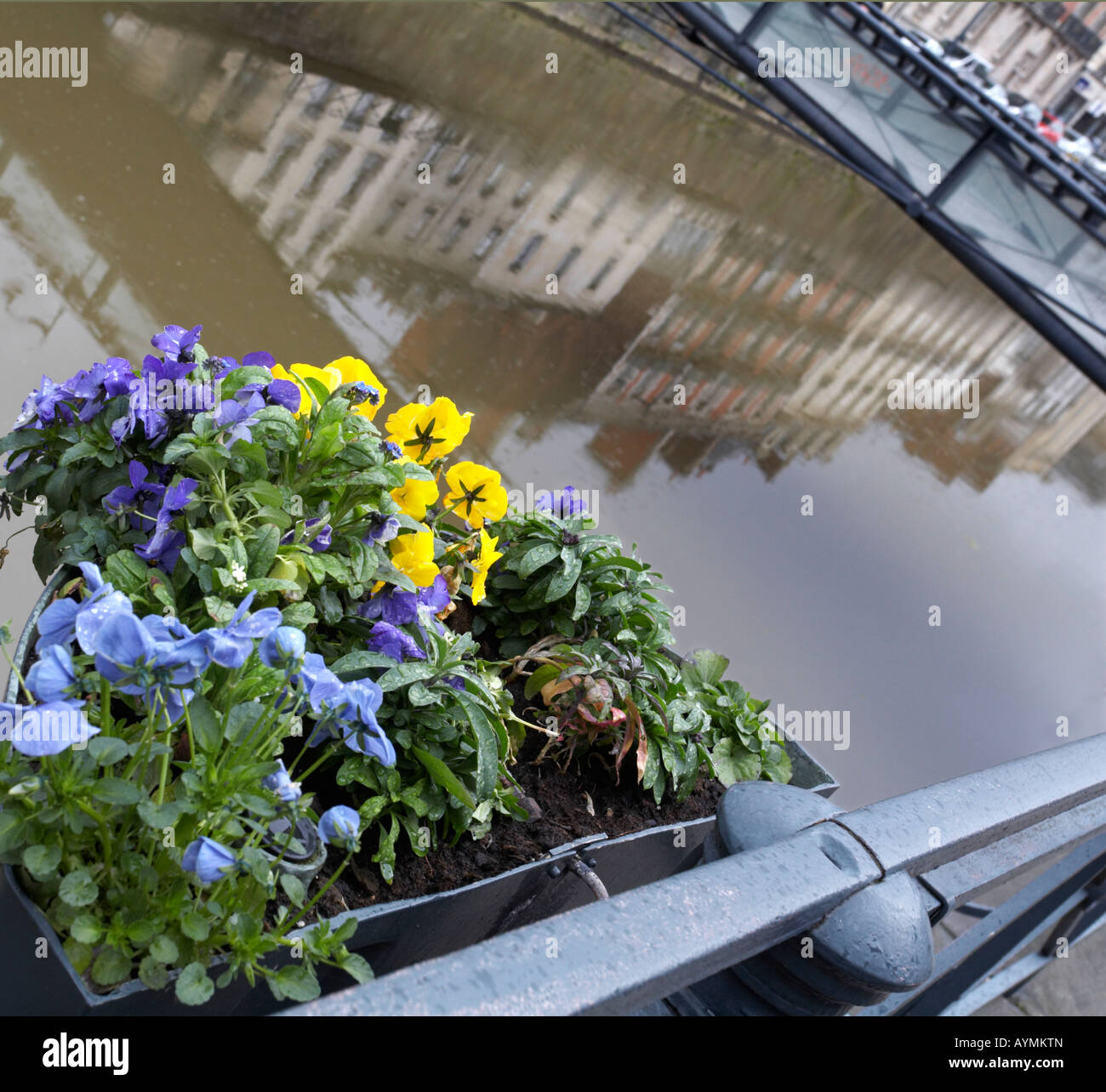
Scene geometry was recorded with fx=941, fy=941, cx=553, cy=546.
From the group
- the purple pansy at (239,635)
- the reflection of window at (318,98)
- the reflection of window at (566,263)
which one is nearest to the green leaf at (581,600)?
the purple pansy at (239,635)

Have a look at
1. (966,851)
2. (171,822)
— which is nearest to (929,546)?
(966,851)

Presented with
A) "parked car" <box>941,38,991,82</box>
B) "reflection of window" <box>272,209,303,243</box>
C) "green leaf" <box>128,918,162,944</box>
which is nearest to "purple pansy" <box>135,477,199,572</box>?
"green leaf" <box>128,918,162,944</box>

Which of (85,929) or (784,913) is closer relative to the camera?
(784,913)

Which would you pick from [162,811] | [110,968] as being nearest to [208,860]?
[162,811]

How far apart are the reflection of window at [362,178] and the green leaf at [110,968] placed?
501 centimetres

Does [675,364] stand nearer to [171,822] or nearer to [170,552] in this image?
[170,552]

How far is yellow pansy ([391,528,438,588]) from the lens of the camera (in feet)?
5.49

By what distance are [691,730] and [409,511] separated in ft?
2.56

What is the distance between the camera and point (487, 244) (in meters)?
5.79

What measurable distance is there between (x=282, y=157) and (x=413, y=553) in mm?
4682

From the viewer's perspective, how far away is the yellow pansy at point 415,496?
173 centimetres

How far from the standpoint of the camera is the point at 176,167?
16.1 ft

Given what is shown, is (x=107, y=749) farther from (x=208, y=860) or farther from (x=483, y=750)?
(x=483, y=750)
